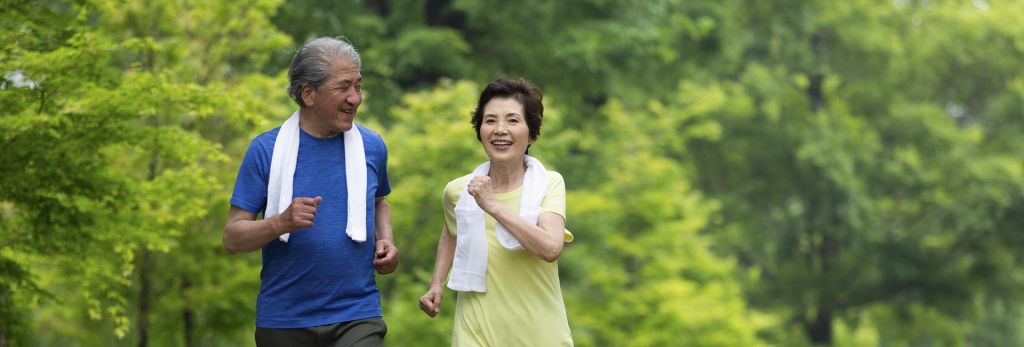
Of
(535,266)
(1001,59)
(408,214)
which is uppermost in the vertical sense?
(1001,59)

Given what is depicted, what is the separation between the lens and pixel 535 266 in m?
4.80

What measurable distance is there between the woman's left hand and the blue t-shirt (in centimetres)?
39

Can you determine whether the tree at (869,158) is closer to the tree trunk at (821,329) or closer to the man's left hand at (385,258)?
the tree trunk at (821,329)

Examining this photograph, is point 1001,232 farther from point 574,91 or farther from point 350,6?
point 350,6

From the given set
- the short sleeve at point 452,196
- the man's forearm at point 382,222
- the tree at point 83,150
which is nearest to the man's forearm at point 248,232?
the man's forearm at point 382,222

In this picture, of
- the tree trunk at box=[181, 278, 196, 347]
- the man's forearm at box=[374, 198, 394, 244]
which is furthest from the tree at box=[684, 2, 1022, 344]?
the man's forearm at box=[374, 198, 394, 244]

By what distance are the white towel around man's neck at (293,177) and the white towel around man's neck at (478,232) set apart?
368 millimetres

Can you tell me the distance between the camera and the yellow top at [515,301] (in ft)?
15.6

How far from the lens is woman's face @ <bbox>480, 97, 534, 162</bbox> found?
479 centimetres

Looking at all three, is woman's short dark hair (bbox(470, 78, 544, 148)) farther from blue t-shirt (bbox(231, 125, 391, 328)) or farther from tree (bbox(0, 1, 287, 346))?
tree (bbox(0, 1, 287, 346))

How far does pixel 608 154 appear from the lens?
19.9m

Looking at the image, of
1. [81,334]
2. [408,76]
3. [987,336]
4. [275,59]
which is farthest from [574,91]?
[987,336]

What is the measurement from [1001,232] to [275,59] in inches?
610

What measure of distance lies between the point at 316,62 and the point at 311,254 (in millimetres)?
628
